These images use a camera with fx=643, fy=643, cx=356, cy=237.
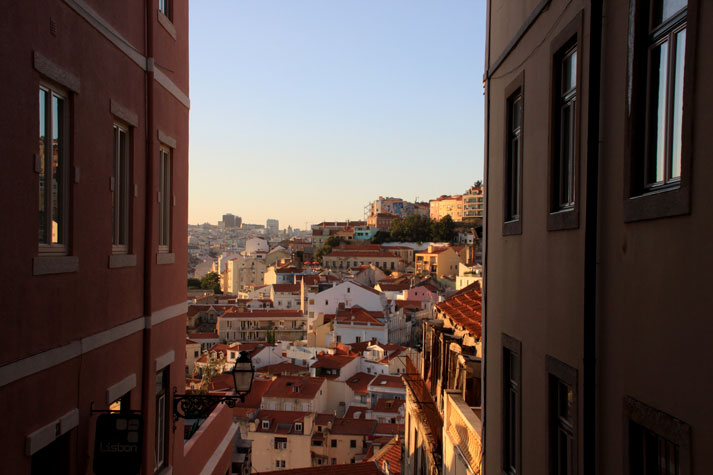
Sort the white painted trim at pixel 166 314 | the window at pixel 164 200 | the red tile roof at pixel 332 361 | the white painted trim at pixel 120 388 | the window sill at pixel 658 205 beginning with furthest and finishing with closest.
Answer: the red tile roof at pixel 332 361 → the window at pixel 164 200 → the white painted trim at pixel 166 314 → the white painted trim at pixel 120 388 → the window sill at pixel 658 205

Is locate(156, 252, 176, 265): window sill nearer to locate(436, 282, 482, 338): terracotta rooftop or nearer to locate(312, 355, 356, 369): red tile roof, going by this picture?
locate(436, 282, 482, 338): terracotta rooftop

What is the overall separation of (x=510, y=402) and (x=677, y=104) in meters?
4.70

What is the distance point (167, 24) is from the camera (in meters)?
7.86

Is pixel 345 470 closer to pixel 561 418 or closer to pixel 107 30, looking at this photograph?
pixel 561 418

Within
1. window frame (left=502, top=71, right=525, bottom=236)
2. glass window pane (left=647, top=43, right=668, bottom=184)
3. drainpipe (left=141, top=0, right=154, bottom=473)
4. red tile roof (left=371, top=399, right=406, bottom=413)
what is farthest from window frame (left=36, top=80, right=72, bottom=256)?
red tile roof (left=371, top=399, right=406, bottom=413)

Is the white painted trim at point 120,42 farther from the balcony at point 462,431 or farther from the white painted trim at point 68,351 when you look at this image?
the balcony at point 462,431

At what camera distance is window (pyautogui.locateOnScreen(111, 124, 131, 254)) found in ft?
21.2

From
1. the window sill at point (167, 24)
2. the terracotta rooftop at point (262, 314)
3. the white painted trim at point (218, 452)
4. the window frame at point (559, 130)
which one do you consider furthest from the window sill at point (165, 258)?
the terracotta rooftop at point (262, 314)

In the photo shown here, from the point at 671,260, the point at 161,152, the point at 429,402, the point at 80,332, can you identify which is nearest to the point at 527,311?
the point at 671,260

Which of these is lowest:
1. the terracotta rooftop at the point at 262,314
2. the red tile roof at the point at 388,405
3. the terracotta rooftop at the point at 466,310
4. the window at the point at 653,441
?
the red tile roof at the point at 388,405

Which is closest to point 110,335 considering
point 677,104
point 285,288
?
point 677,104

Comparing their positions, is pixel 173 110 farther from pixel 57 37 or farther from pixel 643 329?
pixel 643 329

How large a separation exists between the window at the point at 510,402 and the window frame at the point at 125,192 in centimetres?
427

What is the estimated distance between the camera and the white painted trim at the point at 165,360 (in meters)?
7.68
